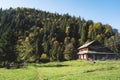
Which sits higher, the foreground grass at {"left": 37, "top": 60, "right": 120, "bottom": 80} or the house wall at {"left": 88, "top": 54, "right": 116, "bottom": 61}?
the house wall at {"left": 88, "top": 54, "right": 116, "bottom": 61}

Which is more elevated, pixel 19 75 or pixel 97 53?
pixel 97 53

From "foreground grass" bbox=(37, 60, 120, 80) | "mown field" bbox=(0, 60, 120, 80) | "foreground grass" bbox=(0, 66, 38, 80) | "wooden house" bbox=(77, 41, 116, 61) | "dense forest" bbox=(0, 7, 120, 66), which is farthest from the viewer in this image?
"dense forest" bbox=(0, 7, 120, 66)

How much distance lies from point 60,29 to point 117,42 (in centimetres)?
5866

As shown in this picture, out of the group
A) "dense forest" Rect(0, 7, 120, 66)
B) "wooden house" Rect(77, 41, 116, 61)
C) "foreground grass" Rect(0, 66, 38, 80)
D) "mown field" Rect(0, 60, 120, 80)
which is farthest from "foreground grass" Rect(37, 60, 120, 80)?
"wooden house" Rect(77, 41, 116, 61)

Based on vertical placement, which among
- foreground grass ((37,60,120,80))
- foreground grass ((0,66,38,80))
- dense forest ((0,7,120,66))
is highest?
dense forest ((0,7,120,66))

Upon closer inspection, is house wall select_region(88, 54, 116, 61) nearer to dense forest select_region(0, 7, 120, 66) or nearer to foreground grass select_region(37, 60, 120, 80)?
dense forest select_region(0, 7, 120, 66)

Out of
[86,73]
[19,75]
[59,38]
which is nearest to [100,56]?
[86,73]

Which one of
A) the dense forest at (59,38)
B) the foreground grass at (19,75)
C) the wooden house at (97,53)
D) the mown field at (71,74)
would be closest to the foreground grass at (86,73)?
the mown field at (71,74)

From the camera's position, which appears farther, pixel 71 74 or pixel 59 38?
pixel 59 38

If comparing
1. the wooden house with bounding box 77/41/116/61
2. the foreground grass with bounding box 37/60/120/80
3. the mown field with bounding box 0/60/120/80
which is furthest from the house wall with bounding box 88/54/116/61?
the mown field with bounding box 0/60/120/80

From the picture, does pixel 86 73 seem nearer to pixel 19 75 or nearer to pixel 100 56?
pixel 19 75

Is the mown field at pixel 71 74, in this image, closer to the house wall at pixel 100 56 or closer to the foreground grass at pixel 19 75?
the foreground grass at pixel 19 75

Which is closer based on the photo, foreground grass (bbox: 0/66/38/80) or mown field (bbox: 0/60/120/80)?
mown field (bbox: 0/60/120/80)

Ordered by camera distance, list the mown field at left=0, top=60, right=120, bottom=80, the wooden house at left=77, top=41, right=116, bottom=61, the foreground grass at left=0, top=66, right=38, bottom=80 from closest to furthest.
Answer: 1. the mown field at left=0, top=60, right=120, bottom=80
2. the foreground grass at left=0, top=66, right=38, bottom=80
3. the wooden house at left=77, top=41, right=116, bottom=61
